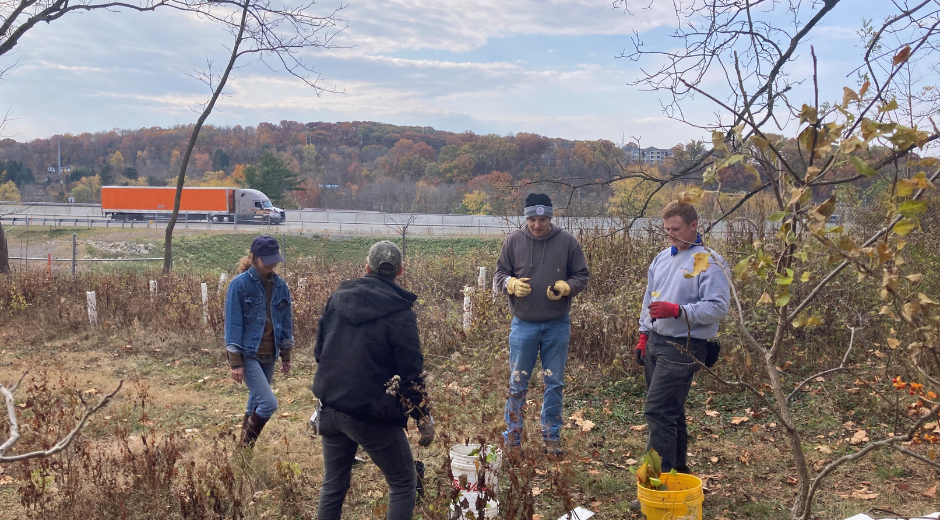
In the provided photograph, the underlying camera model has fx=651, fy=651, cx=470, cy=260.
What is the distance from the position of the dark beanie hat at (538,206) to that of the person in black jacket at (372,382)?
1.91m

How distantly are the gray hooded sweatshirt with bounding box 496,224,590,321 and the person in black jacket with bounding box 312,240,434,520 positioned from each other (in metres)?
1.82

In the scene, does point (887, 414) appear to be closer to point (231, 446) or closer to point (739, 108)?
point (739, 108)

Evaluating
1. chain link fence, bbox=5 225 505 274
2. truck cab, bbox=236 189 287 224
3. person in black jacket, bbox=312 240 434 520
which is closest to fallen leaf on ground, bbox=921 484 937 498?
person in black jacket, bbox=312 240 434 520

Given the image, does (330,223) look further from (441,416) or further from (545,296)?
(441,416)

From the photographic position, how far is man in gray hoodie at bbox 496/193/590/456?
4.80 meters

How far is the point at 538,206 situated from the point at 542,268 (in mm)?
466

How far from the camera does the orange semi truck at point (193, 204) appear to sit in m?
42.4

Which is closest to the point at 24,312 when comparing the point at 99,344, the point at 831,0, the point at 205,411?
the point at 99,344

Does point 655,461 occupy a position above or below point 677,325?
below

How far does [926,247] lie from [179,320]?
1080 cm

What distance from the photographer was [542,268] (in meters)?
4.89

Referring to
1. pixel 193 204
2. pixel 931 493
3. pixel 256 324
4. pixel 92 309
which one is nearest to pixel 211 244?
pixel 193 204

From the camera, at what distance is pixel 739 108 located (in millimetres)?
5059

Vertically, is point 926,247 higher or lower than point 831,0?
lower
